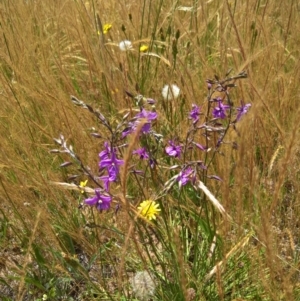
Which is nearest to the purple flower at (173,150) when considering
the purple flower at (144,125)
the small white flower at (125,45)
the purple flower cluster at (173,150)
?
the purple flower cluster at (173,150)

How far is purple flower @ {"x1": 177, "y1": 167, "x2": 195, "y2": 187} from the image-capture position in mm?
872

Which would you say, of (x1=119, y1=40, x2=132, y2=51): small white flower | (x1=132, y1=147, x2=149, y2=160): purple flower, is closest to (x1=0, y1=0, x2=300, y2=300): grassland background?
(x1=119, y1=40, x2=132, y2=51): small white flower

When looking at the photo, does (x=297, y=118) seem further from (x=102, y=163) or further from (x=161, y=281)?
(x=161, y=281)

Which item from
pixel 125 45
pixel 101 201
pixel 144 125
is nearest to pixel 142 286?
pixel 101 201

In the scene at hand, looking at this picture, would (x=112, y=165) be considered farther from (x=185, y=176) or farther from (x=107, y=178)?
(x=185, y=176)

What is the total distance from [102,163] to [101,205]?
8 centimetres

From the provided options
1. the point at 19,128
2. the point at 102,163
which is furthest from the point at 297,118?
the point at 19,128

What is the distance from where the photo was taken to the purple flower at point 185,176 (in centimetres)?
87

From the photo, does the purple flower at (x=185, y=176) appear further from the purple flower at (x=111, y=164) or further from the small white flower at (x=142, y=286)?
the small white flower at (x=142, y=286)

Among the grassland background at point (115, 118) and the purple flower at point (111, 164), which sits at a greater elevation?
the purple flower at point (111, 164)

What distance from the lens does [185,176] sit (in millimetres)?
889

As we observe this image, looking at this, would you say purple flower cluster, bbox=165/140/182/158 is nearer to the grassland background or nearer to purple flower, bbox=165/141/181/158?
purple flower, bbox=165/141/181/158

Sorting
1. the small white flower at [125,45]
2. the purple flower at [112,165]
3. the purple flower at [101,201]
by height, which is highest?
the purple flower at [112,165]

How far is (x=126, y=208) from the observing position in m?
0.69
